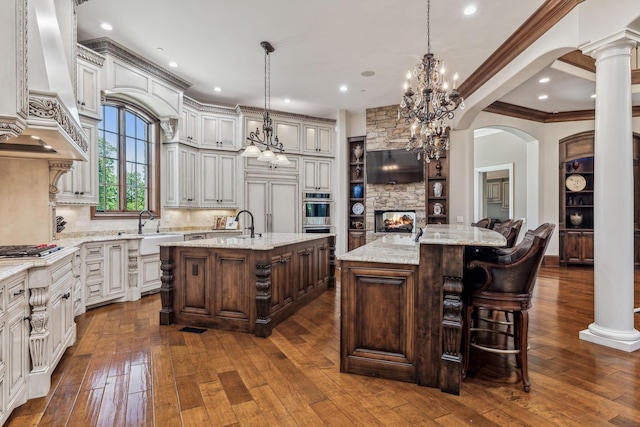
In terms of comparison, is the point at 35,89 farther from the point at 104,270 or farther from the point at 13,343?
the point at 104,270

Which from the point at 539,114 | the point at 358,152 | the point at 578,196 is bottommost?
the point at 578,196

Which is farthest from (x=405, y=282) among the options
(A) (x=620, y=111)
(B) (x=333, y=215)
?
(B) (x=333, y=215)

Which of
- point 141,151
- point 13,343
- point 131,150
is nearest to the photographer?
point 13,343

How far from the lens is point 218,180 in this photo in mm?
6375

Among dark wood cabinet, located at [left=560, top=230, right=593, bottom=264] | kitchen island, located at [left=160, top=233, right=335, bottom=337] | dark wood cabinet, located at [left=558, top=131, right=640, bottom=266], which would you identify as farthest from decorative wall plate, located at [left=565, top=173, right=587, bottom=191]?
kitchen island, located at [left=160, top=233, right=335, bottom=337]

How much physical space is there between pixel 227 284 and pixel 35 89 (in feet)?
6.96

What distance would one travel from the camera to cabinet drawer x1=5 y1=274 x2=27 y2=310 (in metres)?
1.85

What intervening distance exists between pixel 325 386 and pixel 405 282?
889mm

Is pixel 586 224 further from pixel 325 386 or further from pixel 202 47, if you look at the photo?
→ pixel 202 47

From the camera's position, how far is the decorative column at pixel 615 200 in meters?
2.91

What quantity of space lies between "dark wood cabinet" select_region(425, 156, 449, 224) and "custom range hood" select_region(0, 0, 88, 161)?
596 centimetres

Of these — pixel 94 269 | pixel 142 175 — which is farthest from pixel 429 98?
pixel 142 175

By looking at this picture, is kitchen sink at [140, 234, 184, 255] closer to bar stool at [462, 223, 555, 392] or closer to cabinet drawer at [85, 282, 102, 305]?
cabinet drawer at [85, 282, 102, 305]

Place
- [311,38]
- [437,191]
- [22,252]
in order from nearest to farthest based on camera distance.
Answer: [22,252]
[311,38]
[437,191]
